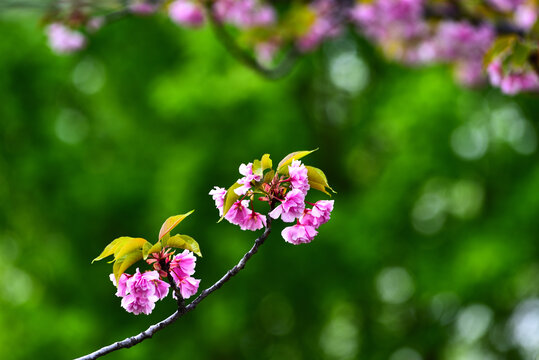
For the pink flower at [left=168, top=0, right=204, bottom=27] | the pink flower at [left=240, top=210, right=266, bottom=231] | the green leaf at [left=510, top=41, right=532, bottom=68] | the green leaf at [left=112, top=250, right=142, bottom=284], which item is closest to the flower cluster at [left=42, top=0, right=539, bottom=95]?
the pink flower at [left=168, top=0, right=204, bottom=27]

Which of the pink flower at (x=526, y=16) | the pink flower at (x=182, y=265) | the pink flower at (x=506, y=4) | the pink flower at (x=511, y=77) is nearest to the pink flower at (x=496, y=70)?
the pink flower at (x=511, y=77)

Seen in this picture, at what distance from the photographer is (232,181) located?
23.6ft

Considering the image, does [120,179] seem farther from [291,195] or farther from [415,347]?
[291,195]

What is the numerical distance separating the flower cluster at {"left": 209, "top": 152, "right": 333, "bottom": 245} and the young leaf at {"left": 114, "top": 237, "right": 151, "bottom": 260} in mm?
192

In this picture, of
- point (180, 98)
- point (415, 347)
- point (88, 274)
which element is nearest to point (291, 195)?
point (180, 98)

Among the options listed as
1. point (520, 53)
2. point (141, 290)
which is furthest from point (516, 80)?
point (141, 290)

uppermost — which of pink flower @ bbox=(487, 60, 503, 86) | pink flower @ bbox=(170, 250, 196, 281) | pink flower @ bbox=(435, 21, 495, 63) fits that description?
pink flower @ bbox=(170, 250, 196, 281)

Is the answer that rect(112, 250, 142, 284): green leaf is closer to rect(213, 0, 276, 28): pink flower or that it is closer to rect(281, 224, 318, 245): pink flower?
rect(281, 224, 318, 245): pink flower

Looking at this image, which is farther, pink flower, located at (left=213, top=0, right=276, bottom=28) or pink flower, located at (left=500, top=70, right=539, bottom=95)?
pink flower, located at (left=213, top=0, right=276, bottom=28)

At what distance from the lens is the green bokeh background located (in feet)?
22.9

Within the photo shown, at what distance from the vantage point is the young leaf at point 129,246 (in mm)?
1297

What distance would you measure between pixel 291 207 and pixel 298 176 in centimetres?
8

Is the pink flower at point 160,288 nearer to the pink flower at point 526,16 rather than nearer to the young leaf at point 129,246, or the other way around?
the young leaf at point 129,246

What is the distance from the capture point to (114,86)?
26.4ft
